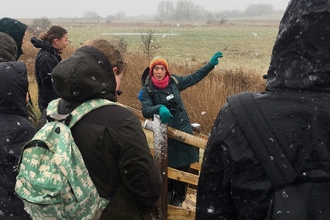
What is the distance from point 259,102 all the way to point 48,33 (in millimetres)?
4476

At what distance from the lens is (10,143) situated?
2264 mm

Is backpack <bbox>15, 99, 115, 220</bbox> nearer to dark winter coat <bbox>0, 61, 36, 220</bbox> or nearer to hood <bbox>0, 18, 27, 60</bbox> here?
dark winter coat <bbox>0, 61, 36, 220</bbox>

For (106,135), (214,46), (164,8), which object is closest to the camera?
(106,135)

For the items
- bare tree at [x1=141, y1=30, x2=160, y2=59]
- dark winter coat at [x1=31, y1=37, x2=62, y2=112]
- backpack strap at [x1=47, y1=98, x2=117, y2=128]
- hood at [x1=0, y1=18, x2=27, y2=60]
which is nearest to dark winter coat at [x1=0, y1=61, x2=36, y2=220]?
backpack strap at [x1=47, y1=98, x2=117, y2=128]

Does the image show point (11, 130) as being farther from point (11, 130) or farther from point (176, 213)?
point (176, 213)

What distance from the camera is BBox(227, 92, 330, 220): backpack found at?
1.02m

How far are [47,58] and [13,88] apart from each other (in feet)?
8.09

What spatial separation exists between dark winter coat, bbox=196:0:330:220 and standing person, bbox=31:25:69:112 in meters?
4.04

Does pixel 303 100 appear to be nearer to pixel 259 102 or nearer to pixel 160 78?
pixel 259 102

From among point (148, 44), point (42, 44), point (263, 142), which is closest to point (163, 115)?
point (263, 142)

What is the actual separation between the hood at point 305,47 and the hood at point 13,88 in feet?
6.29

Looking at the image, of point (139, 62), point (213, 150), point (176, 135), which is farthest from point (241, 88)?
point (213, 150)

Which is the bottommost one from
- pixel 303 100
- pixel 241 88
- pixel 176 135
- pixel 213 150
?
pixel 241 88

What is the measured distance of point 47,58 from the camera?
4727 mm
